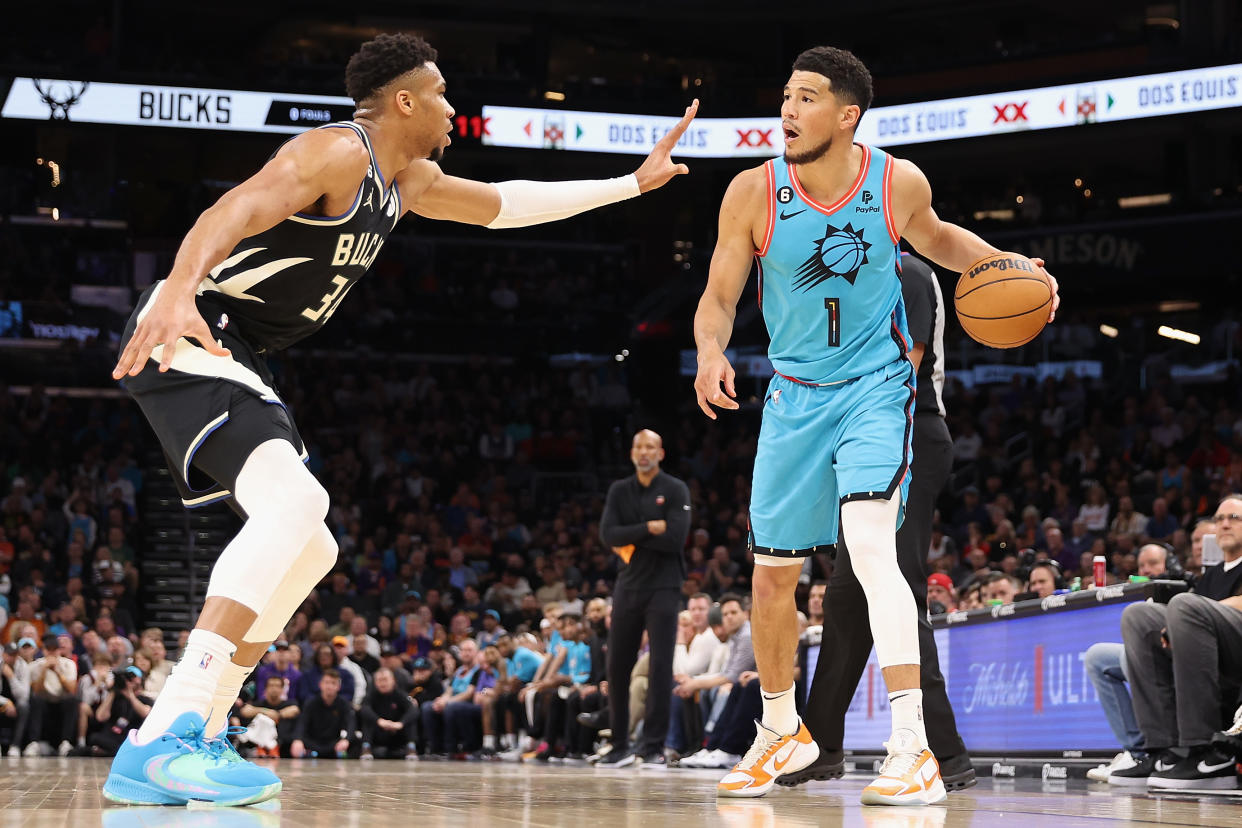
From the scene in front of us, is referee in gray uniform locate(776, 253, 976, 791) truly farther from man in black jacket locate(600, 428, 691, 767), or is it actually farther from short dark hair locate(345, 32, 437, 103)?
man in black jacket locate(600, 428, 691, 767)

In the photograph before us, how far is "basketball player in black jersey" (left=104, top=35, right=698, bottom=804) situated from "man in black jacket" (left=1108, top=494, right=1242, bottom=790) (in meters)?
3.30

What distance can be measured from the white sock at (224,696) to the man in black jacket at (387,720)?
974 centimetres

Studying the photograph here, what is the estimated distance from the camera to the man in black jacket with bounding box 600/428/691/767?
8375 mm

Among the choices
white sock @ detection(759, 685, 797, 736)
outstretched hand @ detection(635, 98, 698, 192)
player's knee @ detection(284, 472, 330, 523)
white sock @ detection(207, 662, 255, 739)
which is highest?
outstretched hand @ detection(635, 98, 698, 192)

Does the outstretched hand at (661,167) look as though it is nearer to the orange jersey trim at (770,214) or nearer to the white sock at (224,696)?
the orange jersey trim at (770,214)

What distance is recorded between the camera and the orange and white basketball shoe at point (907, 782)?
3617 mm

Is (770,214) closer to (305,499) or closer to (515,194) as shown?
(515,194)

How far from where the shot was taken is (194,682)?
3.38 metres

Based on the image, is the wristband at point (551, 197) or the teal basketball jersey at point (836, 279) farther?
the wristband at point (551, 197)

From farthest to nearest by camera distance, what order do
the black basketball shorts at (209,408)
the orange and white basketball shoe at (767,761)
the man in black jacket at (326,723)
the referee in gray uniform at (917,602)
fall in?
the man in black jacket at (326,723)
the referee in gray uniform at (917,602)
the orange and white basketball shoe at (767,761)
the black basketball shorts at (209,408)

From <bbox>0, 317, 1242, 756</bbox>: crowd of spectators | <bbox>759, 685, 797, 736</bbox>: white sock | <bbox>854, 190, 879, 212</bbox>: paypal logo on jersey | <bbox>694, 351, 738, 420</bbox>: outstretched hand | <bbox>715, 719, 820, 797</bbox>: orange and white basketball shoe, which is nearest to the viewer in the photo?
<bbox>694, 351, 738, 420</bbox>: outstretched hand

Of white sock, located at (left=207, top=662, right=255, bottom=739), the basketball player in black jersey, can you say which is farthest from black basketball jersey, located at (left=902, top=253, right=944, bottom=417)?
white sock, located at (left=207, top=662, right=255, bottom=739)

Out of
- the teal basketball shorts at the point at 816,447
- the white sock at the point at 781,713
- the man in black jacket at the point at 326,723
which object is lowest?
the man in black jacket at the point at 326,723

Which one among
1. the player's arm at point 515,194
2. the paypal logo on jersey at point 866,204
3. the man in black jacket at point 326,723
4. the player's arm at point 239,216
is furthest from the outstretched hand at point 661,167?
the man in black jacket at point 326,723
